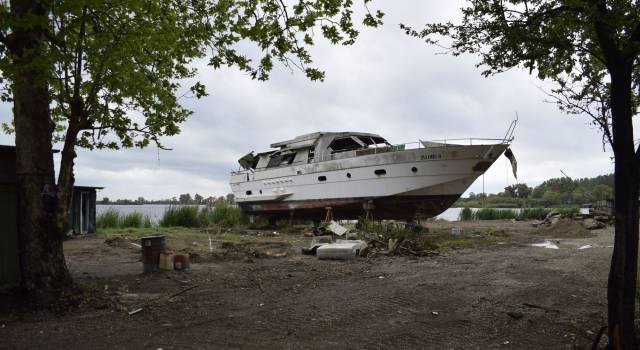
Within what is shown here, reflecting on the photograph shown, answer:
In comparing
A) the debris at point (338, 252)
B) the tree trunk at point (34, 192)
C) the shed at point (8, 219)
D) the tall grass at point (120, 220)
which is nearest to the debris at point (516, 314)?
the debris at point (338, 252)

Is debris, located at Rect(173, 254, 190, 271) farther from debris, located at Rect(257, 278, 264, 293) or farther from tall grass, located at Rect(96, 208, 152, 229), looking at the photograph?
tall grass, located at Rect(96, 208, 152, 229)

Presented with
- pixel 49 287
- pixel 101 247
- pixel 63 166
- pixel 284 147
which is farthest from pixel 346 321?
pixel 284 147

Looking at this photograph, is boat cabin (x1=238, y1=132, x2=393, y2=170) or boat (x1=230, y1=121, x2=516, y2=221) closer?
boat (x1=230, y1=121, x2=516, y2=221)

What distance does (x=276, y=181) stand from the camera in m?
22.9

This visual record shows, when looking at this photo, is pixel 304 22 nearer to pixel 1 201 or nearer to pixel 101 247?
pixel 1 201

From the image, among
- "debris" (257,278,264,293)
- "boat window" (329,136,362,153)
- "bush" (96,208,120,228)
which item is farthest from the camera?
"bush" (96,208,120,228)

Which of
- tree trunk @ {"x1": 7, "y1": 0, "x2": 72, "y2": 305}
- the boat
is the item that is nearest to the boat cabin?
Answer: the boat

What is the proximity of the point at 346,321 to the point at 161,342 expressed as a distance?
6.59ft

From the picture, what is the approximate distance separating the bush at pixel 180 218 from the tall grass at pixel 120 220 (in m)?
0.88

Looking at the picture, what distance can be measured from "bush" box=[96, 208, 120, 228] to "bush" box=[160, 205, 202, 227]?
225 cm

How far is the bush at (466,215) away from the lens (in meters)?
29.5

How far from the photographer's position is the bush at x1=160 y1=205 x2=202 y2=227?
2336 cm

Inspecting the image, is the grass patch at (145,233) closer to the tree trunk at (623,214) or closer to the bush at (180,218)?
Answer: the bush at (180,218)

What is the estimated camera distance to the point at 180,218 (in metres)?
23.5
